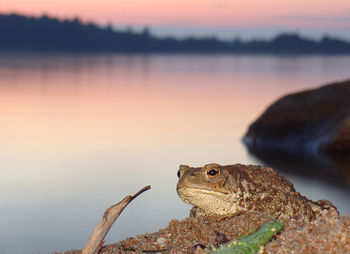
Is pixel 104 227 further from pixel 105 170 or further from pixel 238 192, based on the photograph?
pixel 105 170

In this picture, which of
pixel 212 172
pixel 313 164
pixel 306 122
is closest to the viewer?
pixel 212 172

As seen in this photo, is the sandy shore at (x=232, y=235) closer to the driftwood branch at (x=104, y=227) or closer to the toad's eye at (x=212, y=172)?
the toad's eye at (x=212, y=172)

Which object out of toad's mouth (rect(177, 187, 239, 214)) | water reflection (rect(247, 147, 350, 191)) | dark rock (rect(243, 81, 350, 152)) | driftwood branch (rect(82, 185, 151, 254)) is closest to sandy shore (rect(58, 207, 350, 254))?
toad's mouth (rect(177, 187, 239, 214))

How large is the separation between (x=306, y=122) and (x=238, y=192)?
10.5 m

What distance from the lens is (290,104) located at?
54.5 feet

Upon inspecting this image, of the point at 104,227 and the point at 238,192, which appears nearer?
the point at 104,227

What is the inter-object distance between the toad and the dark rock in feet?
30.2

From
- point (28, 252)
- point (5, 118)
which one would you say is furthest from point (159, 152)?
point (5, 118)

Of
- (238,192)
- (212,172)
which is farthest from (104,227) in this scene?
(238,192)

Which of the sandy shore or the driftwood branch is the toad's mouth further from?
the driftwood branch

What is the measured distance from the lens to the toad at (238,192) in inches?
230

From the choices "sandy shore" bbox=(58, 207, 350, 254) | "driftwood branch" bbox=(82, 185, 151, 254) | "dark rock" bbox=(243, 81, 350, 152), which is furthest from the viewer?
"dark rock" bbox=(243, 81, 350, 152)

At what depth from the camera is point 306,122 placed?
1594 centimetres

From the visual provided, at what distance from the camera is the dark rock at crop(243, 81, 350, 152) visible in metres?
15.1
